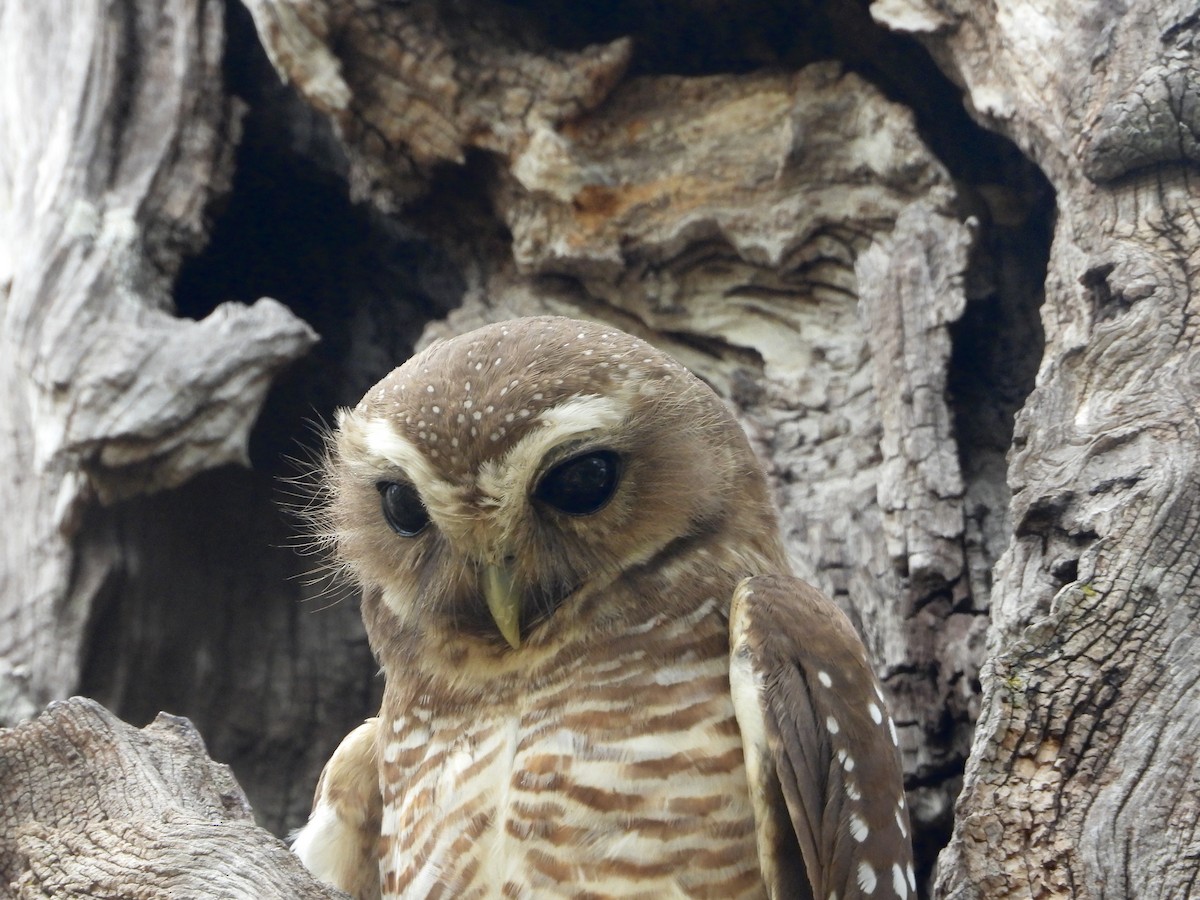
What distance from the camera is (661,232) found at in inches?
149

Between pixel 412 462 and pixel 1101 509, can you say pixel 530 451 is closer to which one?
pixel 412 462

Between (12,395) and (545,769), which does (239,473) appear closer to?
(12,395)

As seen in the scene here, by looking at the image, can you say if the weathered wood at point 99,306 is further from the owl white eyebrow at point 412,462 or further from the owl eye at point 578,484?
the owl eye at point 578,484

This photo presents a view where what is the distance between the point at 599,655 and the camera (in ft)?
8.16

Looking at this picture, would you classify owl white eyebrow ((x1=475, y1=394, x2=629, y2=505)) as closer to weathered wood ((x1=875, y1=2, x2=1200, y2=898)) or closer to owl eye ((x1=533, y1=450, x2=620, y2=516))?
owl eye ((x1=533, y1=450, x2=620, y2=516))

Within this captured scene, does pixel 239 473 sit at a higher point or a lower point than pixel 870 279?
lower

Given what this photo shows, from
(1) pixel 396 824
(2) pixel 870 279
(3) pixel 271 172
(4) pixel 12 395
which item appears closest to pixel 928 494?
(2) pixel 870 279

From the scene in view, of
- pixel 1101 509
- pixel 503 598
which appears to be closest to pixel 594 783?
pixel 503 598

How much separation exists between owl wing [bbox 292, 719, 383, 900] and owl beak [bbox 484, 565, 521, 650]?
60 centimetres

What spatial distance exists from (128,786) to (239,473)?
190 centimetres

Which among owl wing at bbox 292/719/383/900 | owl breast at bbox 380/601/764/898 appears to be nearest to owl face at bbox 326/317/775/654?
owl breast at bbox 380/601/764/898

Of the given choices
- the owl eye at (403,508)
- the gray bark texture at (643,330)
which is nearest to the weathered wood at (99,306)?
the gray bark texture at (643,330)

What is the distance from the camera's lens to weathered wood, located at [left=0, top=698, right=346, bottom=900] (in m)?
2.05

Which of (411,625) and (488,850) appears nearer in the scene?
(488,850)
